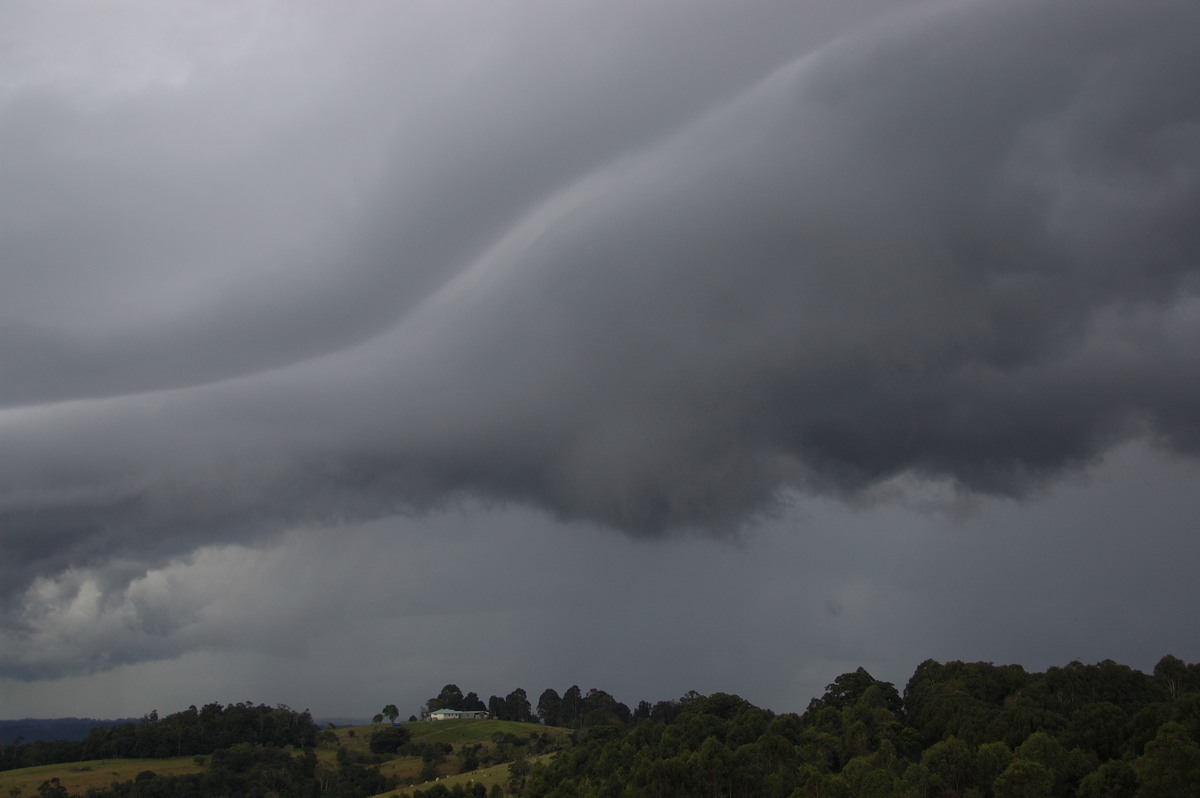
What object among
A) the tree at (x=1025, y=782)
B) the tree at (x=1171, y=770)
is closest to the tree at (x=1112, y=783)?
the tree at (x=1171, y=770)

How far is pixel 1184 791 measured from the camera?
324 feet

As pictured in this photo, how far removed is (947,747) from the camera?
388ft

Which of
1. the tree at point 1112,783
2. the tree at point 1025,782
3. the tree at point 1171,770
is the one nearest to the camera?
the tree at point 1171,770

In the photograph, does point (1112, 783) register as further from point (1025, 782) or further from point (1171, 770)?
point (1025, 782)

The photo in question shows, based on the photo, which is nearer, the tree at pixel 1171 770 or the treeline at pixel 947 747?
the tree at pixel 1171 770

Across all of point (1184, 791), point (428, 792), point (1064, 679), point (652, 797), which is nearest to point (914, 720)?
point (1064, 679)

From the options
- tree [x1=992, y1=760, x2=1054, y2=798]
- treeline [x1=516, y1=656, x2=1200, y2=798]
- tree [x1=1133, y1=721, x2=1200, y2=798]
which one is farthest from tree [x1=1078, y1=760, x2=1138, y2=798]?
tree [x1=992, y1=760, x2=1054, y2=798]

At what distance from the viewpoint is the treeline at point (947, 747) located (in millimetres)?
107750

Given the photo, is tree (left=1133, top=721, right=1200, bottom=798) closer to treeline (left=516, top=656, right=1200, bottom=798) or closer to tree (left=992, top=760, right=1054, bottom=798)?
treeline (left=516, top=656, right=1200, bottom=798)

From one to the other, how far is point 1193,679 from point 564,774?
11316 cm

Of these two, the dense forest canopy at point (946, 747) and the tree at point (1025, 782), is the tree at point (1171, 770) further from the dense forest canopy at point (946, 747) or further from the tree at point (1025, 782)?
the tree at point (1025, 782)

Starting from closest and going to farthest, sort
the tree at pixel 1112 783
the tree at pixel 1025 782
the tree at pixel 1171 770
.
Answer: the tree at pixel 1171 770 → the tree at pixel 1025 782 → the tree at pixel 1112 783

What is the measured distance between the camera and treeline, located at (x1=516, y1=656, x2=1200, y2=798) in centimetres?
10775

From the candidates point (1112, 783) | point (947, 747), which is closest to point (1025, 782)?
point (1112, 783)
